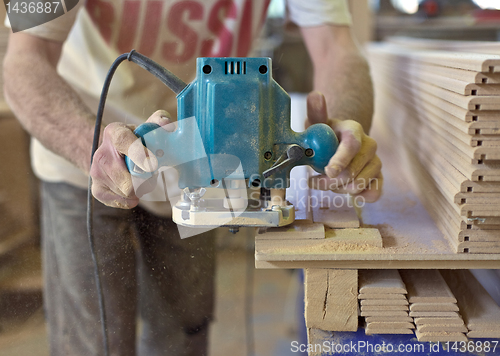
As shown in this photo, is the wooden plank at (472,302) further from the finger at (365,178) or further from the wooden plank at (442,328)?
the finger at (365,178)

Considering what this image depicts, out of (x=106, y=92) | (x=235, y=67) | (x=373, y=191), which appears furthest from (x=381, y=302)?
(x=106, y=92)

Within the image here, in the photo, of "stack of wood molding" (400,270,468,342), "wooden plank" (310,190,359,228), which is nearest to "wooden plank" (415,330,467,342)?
"stack of wood molding" (400,270,468,342)

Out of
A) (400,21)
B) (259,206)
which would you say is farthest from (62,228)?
(400,21)

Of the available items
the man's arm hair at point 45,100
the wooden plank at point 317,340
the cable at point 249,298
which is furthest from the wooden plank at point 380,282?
the man's arm hair at point 45,100

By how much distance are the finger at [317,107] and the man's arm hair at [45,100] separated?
1.42 ft

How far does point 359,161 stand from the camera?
2.72 ft

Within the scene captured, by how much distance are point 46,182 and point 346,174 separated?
865 millimetres

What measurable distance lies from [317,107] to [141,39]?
1.21ft

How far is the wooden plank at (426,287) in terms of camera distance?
0.77 metres

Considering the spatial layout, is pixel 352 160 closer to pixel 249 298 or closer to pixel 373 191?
pixel 373 191

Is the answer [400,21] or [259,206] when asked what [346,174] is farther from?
[400,21]

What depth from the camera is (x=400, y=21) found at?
13.1ft

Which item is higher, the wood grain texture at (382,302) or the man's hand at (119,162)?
the man's hand at (119,162)

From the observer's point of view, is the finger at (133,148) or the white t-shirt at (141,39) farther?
the white t-shirt at (141,39)
